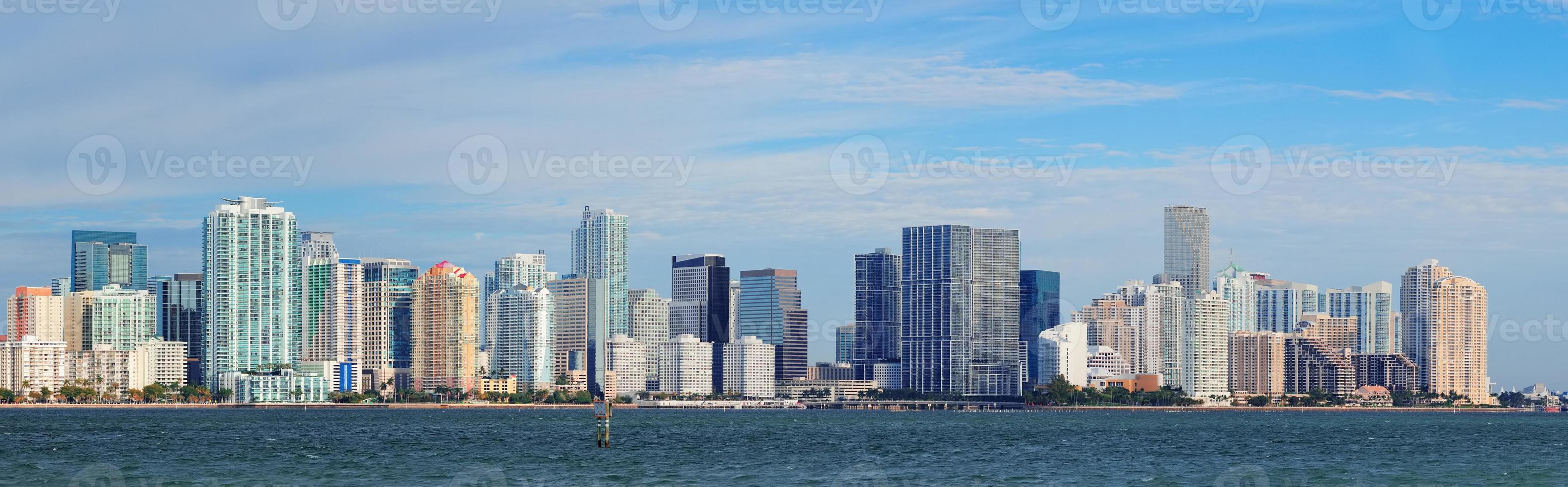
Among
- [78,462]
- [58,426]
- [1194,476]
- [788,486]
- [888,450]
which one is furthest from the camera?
[58,426]

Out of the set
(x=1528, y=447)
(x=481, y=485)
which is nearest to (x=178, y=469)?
(x=481, y=485)

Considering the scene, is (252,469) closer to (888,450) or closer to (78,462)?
(78,462)

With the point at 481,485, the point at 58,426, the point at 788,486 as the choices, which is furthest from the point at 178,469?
the point at 58,426

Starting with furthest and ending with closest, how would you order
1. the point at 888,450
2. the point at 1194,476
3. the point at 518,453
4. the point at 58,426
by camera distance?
the point at 58,426
the point at 888,450
the point at 518,453
the point at 1194,476

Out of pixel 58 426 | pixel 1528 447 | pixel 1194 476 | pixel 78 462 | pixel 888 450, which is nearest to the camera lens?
pixel 1194 476

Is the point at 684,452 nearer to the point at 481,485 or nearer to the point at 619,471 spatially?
the point at 619,471

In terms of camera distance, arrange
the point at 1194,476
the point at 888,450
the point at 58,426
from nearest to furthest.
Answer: the point at 1194,476 → the point at 888,450 → the point at 58,426

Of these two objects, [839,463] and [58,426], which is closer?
[839,463]
